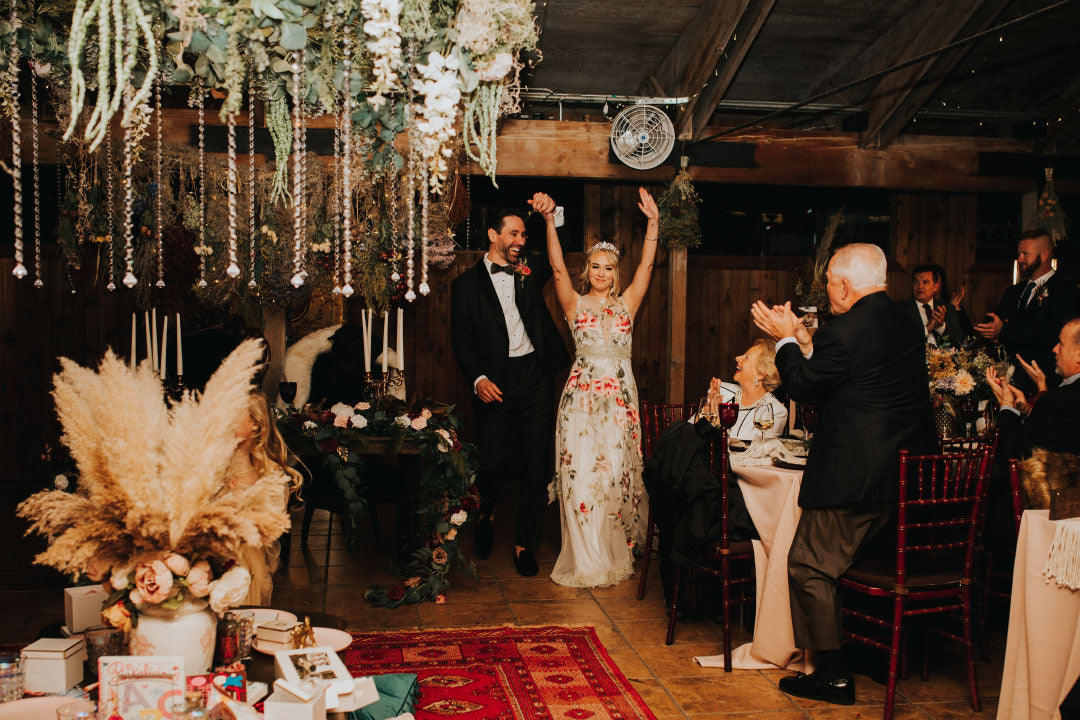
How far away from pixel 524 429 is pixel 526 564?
71cm

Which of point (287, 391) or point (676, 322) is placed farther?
point (676, 322)

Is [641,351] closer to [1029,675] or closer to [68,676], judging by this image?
[1029,675]

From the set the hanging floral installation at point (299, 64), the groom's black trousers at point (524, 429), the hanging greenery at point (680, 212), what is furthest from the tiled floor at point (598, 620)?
the hanging greenery at point (680, 212)

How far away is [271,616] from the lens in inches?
90.0

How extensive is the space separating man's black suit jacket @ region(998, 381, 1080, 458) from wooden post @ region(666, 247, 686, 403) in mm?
2770

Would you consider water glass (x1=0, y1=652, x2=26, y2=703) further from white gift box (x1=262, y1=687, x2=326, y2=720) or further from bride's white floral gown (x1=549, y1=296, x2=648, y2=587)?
bride's white floral gown (x1=549, y1=296, x2=648, y2=587)

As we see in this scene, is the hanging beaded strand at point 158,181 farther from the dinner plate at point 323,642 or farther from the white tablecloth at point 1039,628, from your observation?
the white tablecloth at point 1039,628

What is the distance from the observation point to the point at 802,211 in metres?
7.42

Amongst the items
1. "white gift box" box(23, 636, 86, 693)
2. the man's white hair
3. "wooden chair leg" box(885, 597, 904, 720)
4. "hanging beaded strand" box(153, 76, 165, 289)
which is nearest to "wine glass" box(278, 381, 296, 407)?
"hanging beaded strand" box(153, 76, 165, 289)

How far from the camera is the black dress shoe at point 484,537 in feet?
16.3

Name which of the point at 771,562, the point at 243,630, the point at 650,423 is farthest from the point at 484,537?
the point at 243,630

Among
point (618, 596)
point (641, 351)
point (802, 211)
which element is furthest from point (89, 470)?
point (802, 211)

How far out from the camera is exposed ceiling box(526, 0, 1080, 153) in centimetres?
526

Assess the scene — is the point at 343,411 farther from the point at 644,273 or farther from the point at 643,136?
the point at 643,136
